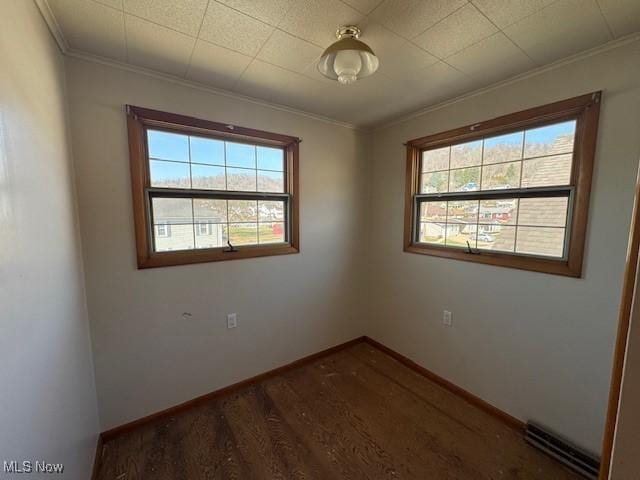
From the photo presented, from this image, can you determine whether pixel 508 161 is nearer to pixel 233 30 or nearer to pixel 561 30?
pixel 561 30

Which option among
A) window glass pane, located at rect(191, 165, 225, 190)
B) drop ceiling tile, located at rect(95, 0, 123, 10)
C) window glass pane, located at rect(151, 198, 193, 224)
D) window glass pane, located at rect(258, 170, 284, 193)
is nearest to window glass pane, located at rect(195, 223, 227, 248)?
window glass pane, located at rect(151, 198, 193, 224)

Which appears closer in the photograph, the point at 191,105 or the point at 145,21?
the point at 145,21

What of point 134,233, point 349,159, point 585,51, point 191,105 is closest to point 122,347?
point 134,233

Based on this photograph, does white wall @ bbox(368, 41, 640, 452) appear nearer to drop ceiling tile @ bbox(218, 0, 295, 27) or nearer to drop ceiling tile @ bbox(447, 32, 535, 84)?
drop ceiling tile @ bbox(447, 32, 535, 84)

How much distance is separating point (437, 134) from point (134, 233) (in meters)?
2.43

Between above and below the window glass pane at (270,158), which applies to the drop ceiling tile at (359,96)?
above

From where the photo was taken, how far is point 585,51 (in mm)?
1458

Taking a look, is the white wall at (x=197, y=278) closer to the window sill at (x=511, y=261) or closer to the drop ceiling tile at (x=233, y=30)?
the drop ceiling tile at (x=233, y=30)

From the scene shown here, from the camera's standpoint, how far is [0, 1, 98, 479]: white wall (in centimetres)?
77

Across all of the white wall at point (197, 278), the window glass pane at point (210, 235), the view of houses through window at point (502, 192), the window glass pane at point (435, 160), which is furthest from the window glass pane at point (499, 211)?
the window glass pane at point (210, 235)

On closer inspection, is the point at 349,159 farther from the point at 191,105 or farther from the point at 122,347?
the point at 122,347

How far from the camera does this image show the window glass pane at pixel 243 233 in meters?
2.14

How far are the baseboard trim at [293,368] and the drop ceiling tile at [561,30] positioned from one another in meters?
2.37

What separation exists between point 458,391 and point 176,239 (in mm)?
2546
